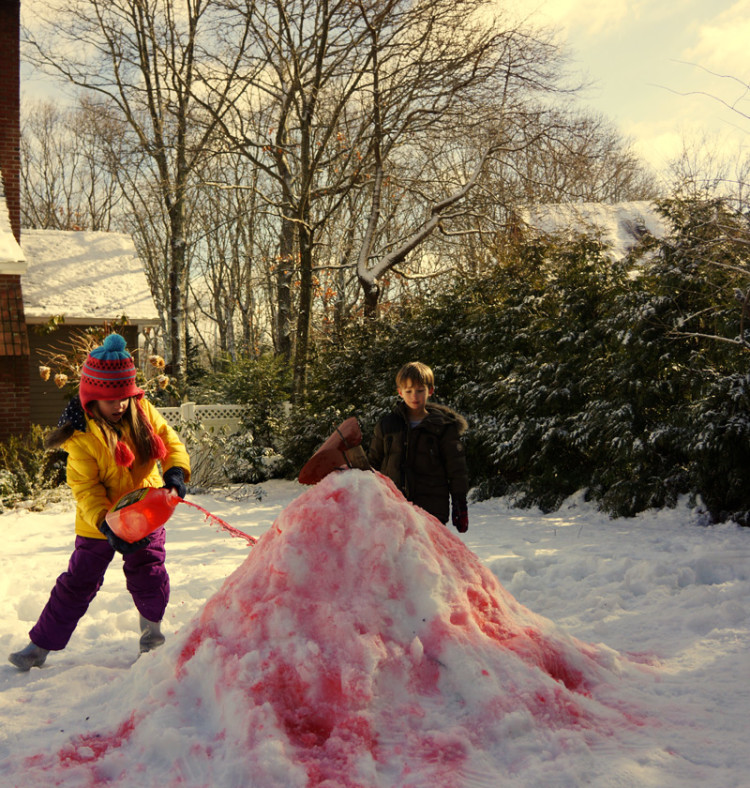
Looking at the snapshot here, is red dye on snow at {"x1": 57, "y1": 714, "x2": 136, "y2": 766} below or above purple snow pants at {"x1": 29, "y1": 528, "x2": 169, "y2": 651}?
below

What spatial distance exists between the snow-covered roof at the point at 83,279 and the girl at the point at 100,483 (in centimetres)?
1267

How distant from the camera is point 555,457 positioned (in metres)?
8.81

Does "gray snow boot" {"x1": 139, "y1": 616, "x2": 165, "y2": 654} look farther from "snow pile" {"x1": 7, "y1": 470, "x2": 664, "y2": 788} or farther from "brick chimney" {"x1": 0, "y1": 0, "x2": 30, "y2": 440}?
"brick chimney" {"x1": 0, "y1": 0, "x2": 30, "y2": 440}

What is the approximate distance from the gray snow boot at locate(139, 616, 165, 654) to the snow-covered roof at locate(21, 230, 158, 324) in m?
12.9

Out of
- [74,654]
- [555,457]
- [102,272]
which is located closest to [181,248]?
[102,272]

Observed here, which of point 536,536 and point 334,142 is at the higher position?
point 334,142

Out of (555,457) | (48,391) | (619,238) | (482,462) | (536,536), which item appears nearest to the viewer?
(536,536)

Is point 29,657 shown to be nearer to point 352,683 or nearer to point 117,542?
point 117,542

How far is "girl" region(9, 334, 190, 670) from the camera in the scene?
12.0 ft

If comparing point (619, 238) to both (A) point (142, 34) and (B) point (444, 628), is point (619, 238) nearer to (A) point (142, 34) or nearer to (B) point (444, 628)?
(A) point (142, 34)

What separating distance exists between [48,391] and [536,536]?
13248 millimetres

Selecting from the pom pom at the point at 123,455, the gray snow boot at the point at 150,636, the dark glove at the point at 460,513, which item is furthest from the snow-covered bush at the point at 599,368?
the gray snow boot at the point at 150,636


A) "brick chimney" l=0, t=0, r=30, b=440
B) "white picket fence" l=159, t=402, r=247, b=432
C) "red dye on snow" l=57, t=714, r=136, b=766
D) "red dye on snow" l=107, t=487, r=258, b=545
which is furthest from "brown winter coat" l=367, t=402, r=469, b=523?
"brick chimney" l=0, t=0, r=30, b=440

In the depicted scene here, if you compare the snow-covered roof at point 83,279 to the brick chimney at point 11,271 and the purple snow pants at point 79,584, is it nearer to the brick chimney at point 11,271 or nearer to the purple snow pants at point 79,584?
the brick chimney at point 11,271
